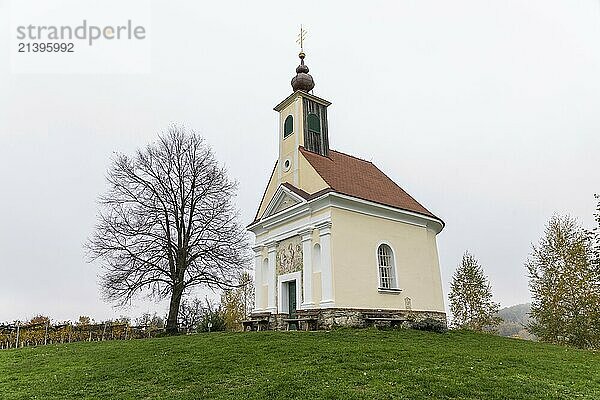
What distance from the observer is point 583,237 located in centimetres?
2864

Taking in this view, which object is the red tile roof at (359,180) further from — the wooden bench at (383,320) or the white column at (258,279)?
the white column at (258,279)

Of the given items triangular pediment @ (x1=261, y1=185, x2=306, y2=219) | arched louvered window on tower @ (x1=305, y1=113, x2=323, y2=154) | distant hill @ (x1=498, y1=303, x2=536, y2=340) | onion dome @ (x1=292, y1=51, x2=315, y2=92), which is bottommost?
distant hill @ (x1=498, y1=303, x2=536, y2=340)

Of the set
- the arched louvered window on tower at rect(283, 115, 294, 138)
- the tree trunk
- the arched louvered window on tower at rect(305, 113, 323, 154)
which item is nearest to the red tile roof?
the arched louvered window on tower at rect(305, 113, 323, 154)

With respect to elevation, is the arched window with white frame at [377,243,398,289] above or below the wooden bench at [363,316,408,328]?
above

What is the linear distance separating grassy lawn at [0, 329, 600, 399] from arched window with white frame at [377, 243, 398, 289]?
19.6 ft

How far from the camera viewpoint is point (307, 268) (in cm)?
2094

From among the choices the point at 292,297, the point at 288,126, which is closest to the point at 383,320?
the point at 292,297

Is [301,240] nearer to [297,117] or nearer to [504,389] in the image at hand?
[297,117]

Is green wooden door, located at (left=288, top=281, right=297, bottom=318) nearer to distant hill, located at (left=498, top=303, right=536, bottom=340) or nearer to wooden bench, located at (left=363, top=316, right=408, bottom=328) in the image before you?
wooden bench, located at (left=363, top=316, right=408, bottom=328)

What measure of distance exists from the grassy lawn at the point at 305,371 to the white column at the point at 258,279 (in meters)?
8.92

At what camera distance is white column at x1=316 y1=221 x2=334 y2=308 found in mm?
19500

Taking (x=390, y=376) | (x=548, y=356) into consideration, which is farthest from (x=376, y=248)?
(x=390, y=376)

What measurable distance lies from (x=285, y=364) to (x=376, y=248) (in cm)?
1095

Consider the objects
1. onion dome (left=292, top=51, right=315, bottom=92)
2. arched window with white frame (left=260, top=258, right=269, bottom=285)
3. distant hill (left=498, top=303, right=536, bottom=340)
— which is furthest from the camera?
distant hill (left=498, top=303, right=536, bottom=340)
